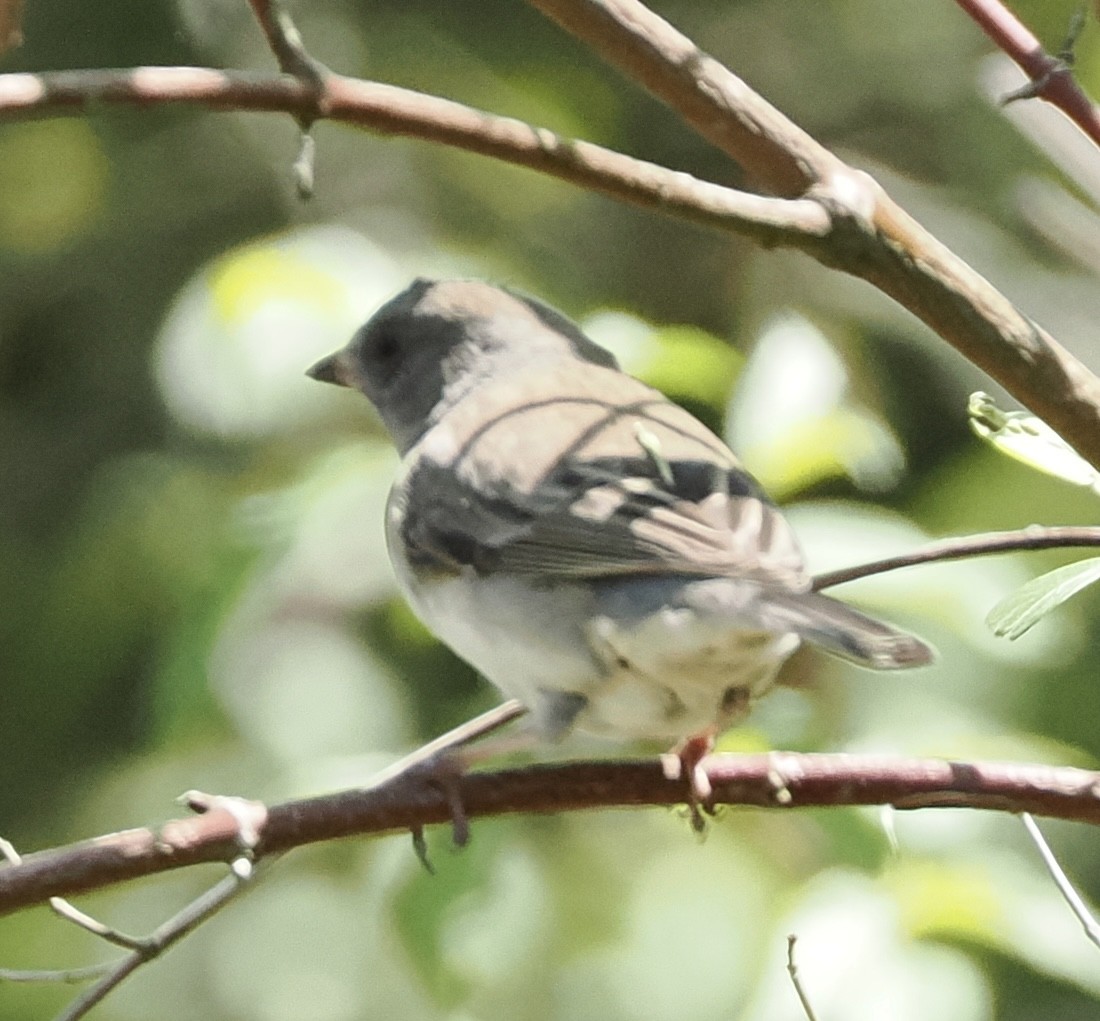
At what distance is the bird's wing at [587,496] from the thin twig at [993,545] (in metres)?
0.12

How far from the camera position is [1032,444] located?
1.65m

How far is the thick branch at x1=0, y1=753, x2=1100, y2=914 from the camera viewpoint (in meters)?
1.45

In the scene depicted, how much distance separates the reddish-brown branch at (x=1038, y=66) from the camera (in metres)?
1.47

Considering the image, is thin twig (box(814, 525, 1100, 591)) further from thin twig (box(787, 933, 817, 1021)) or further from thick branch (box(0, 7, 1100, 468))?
thin twig (box(787, 933, 817, 1021))

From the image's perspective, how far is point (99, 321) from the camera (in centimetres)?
436

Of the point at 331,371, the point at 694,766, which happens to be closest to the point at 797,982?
the point at 694,766

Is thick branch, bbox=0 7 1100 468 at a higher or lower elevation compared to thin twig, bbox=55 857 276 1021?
higher

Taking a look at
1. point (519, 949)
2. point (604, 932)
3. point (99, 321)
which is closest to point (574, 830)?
point (604, 932)

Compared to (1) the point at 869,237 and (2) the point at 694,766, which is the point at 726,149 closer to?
(1) the point at 869,237

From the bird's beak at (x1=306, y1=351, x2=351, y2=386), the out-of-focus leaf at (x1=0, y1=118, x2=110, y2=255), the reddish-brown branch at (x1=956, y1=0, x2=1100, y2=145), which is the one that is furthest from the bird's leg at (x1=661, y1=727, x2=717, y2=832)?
the out-of-focus leaf at (x1=0, y1=118, x2=110, y2=255)

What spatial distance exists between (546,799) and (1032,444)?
1.91ft

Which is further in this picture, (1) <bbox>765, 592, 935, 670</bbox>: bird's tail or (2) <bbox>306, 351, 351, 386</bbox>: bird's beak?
Result: (2) <bbox>306, 351, 351, 386</bbox>: bird's beak

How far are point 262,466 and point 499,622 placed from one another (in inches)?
34.4

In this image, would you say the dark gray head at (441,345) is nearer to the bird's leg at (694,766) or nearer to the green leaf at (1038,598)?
the bird's leg at (694,766)
